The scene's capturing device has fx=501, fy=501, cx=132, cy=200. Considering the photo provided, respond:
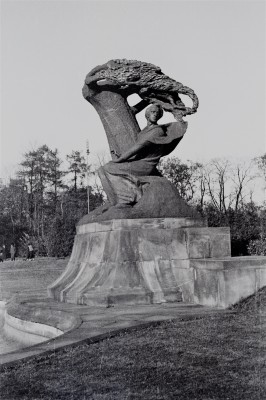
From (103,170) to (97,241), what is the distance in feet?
4.29

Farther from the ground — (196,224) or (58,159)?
(58,159)

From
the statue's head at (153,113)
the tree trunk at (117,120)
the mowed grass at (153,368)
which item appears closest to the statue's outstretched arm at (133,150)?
the tree trunk at (117,120)

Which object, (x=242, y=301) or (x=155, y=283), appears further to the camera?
(x=155, y=283)

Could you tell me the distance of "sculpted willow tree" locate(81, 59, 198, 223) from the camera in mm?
8477

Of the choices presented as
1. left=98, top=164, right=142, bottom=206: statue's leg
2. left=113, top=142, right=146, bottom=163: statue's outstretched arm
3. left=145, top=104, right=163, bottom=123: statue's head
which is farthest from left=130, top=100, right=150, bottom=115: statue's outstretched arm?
left=98, top=164, right=142, bottom=206: statue's leg

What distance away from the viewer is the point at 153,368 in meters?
3.79

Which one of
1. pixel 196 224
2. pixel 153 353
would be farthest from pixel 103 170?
pixel 153 353

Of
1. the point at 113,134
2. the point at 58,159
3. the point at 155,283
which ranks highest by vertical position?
the point at 58,159

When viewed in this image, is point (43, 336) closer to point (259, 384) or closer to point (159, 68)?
point (259, 384)

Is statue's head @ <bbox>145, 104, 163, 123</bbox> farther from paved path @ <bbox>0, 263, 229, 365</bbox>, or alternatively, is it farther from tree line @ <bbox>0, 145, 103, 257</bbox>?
tree line @ <bbox>0, 145, 103, 257</bbox>

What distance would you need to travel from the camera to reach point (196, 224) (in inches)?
333

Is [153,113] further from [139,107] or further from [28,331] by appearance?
[28,331]

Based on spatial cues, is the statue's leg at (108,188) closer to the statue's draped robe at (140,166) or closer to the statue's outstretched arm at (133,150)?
the statue's draped robe at (140,166)

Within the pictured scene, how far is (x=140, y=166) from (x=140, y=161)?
0.10 meters
